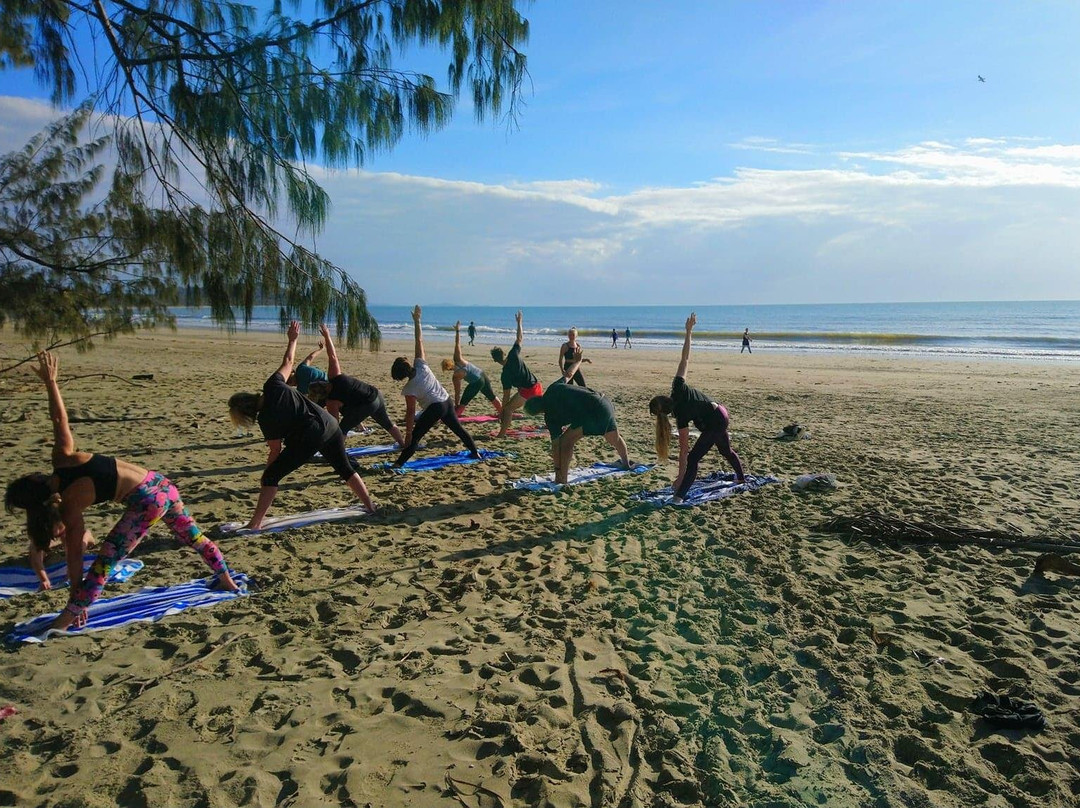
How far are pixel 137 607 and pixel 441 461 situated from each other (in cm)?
421

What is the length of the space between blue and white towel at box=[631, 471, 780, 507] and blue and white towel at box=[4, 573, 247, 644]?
393 cm

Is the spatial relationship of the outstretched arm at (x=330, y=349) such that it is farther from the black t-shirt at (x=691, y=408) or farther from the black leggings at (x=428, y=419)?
the black t-shirt at (x=691, y=408)

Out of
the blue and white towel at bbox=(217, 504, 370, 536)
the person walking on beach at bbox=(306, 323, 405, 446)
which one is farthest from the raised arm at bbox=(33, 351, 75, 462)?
the person walking on beach at bbox=(306, 323, 405, 446)

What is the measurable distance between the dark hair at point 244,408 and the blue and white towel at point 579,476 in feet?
9.20

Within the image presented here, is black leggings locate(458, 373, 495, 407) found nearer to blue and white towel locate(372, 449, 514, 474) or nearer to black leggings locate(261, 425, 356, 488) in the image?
blue and white towel locate(372, 449, 514, 474)

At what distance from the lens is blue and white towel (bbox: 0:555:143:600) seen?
4.30m

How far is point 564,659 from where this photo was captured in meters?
3.65

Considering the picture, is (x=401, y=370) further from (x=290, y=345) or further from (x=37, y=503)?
(x=37, y=503)

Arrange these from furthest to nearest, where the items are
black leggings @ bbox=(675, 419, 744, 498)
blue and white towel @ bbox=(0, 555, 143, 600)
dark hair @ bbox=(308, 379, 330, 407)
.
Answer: dark hair @ bbox=(308, 379, 330, 407) → black leggings @ bbox=(675, 419, 744, 498) → blue and white towel @ bbox=(0, 555, 143, 600)

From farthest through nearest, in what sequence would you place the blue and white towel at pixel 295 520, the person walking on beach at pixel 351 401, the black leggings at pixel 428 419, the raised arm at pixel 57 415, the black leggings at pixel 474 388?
the black leggings at pixel 474 388 < the black leggings at pixel 428 419 < the person walking on beach at pixel 351 401 < the blue and white towel at pixel 295 520 < the raised arm at pixel 57 415

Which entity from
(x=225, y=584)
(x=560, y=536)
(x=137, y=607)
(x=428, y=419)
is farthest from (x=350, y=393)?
(x=137, y=607)

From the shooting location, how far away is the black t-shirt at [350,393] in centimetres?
726

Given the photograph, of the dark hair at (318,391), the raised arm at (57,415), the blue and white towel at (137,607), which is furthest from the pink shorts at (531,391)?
the raised arm at (57,415)

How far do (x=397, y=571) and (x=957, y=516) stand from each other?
5.19m
